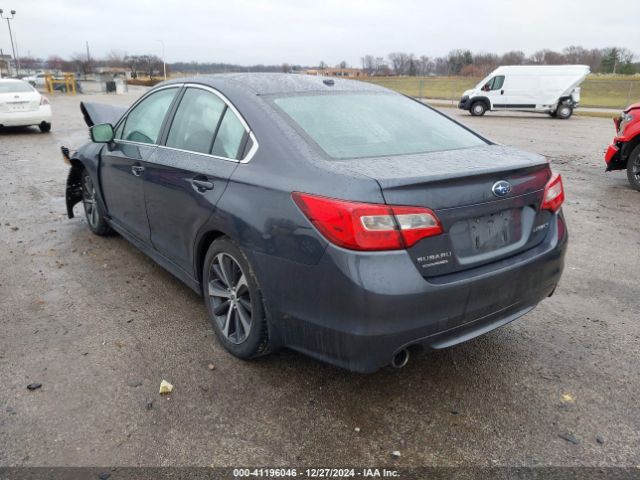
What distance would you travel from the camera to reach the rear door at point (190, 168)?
3.14 metres

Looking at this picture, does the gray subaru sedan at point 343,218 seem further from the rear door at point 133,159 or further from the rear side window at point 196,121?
the rear door at point 133,159

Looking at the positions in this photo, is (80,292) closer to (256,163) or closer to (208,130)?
(208,130)

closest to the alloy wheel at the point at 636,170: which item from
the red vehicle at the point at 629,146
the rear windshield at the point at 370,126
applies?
the red vehicle at the point at 629,146

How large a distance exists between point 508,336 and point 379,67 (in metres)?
85.7

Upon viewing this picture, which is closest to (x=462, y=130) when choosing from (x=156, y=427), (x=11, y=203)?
(x=156, y=427)

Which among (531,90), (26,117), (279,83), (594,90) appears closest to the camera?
(279,83)

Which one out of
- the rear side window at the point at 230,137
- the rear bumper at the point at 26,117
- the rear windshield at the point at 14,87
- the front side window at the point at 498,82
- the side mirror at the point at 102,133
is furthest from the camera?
the front side window at the point at 498,82

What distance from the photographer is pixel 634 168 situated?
26.6 ft

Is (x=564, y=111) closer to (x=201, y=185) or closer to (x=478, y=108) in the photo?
(x=478, y=108)

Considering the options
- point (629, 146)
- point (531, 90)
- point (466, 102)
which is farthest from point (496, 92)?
point (629, 146)

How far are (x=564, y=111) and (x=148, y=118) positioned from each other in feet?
77.4

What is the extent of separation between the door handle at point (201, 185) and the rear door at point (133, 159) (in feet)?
2.75

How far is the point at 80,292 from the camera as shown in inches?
168

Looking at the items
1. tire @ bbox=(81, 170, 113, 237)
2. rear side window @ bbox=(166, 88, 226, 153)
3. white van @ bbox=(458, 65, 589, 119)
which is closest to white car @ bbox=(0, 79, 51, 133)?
tire @ bbox=(81, 170, 113, 237)
